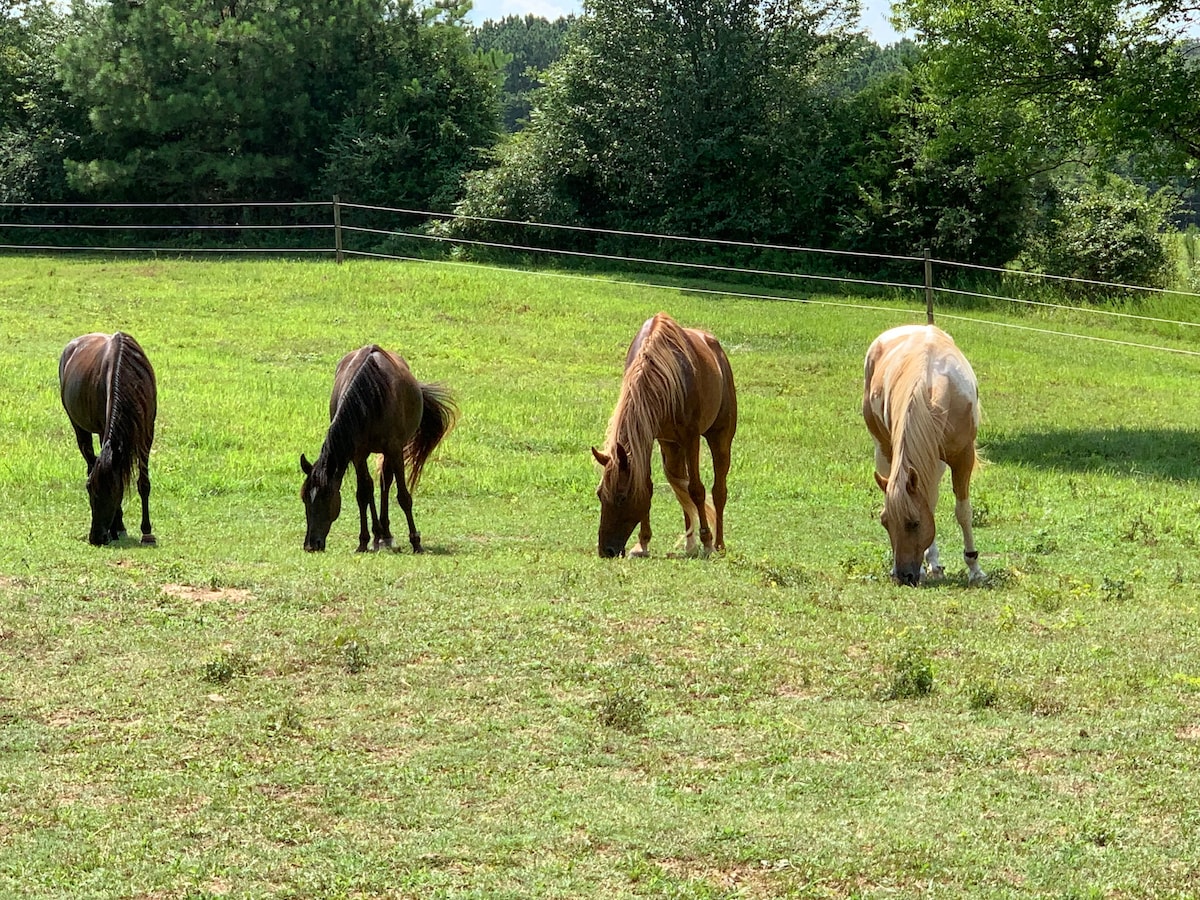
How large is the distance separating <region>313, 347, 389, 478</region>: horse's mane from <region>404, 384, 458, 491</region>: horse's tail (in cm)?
87

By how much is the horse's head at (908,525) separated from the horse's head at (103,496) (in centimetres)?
519

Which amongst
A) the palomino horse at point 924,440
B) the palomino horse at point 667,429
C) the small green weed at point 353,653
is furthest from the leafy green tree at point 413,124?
the small green weed at point 353,653

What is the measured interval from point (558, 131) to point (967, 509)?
2253 cm

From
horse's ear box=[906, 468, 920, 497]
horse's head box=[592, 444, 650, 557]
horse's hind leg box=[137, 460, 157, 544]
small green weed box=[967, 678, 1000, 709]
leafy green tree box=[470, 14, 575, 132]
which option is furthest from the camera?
leafy green tree box=[470, 14, 575, 132]

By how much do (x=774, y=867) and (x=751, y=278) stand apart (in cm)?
2420

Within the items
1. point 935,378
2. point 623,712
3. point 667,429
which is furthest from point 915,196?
point 623,712

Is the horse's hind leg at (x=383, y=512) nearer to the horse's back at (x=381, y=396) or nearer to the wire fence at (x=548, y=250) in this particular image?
the horse's back at (x=381, y=396)

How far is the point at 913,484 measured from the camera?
7824mm

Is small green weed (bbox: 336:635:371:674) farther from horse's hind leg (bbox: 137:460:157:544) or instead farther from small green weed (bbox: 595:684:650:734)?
horse's hind leg (bbox: 137:460:157:544)

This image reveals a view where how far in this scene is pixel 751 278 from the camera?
2764 cm

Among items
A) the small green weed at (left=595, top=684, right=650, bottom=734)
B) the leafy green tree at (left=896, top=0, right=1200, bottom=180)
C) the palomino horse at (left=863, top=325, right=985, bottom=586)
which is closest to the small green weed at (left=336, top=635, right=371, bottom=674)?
the small green weed at (left=595, top=684, right=650, bottom=734)

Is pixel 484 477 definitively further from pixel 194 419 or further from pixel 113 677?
pixel 113 677

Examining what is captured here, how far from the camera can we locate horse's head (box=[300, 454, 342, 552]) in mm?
9211

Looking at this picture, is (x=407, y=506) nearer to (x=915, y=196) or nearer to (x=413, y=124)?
(x=915, y=196)
